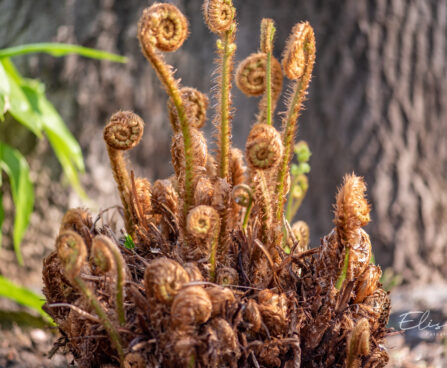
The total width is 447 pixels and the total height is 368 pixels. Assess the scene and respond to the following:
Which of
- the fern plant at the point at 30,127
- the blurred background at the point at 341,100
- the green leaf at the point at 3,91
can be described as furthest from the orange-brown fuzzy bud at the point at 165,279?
the blurred background at the point at 341,100

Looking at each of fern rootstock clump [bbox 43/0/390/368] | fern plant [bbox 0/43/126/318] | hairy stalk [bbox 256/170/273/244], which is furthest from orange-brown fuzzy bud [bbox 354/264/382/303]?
fern plant [bbox 0/43/126/318]

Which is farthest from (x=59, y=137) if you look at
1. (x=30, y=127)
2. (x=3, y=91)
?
(x=3, y=91)

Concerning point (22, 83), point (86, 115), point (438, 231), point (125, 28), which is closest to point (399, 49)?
point (438, 231)

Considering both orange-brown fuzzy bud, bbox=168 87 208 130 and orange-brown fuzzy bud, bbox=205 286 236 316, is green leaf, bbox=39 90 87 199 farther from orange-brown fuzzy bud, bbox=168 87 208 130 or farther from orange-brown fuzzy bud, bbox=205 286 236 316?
orange-brown fuzzy bud, bbox=205 286 236 316

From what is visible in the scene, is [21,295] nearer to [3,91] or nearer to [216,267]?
[3,91]

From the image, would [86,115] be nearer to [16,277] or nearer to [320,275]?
[16,277]
